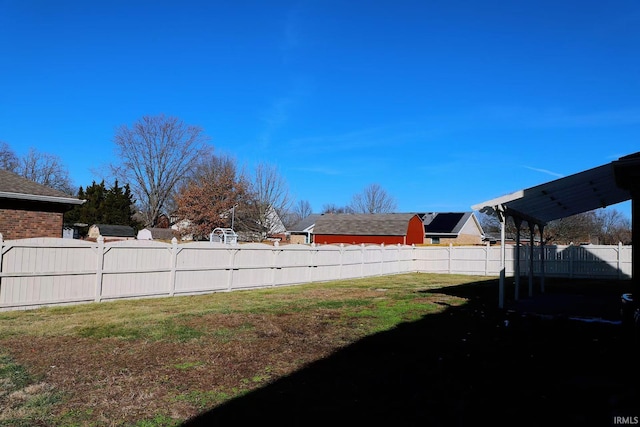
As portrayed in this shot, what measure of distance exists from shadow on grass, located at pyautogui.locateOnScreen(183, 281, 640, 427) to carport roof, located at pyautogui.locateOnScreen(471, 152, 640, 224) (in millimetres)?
2870

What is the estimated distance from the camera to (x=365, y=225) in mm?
40750

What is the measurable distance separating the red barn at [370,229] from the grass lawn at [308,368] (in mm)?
28556

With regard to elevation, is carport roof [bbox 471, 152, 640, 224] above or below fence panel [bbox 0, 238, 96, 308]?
above

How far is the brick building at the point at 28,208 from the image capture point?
45.3 ft

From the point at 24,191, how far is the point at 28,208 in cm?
56

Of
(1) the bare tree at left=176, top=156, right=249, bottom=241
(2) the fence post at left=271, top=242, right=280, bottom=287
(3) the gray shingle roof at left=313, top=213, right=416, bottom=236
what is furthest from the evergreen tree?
(2) the fence post at left=271, top=242, right=280, bottom=287

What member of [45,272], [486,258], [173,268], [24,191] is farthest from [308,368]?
[486,258]

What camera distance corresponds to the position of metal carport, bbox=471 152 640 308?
7.68 meters

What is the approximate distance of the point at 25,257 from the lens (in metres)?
10.1

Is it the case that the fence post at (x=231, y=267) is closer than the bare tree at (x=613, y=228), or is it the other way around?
the fence post at (x=231, y=267)

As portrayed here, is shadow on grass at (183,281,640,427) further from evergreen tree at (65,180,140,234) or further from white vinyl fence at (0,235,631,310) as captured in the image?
evergreen tree at (65,180,140,234)

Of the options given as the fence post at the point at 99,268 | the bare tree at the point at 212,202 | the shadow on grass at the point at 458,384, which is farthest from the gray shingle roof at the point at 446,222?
the shadow on grass at the point at 458,384

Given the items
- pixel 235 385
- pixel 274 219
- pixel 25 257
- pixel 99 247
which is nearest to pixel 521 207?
pixel 235 385

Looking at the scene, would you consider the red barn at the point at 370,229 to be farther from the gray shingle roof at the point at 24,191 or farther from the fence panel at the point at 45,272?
the fence panel at the point at 45,272
